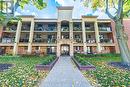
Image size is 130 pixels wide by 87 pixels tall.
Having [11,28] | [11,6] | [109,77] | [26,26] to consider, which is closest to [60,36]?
[26,26]

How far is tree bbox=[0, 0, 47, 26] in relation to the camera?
19.3 metres

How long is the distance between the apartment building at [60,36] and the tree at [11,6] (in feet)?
67.9

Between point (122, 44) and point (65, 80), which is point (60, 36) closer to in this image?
point (122, 44)

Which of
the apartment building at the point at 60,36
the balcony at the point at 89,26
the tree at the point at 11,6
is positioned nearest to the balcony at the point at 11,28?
the apartment building at the point at 60,36

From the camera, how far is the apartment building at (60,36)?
45.6 meters

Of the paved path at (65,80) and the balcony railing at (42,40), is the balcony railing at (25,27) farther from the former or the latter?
the paved path at (65,80)

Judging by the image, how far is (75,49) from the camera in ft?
155

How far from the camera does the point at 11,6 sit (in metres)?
22.6

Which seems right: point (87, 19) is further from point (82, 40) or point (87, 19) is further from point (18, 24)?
point (18, 24)

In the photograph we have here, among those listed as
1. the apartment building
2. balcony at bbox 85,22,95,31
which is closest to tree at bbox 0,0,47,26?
the apartment building

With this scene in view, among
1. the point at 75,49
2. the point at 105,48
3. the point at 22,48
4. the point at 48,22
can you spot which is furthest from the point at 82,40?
the point at 22,48

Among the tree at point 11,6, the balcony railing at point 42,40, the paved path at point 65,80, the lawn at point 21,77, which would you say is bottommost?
the paved path at point 65,80

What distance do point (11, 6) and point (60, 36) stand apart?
24.5 m

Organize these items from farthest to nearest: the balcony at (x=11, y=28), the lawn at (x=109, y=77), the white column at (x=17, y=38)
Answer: the balcony at (x=11, y=28)
the white column at (x=17, y=38)
the lawn at (x=109, y=77)
